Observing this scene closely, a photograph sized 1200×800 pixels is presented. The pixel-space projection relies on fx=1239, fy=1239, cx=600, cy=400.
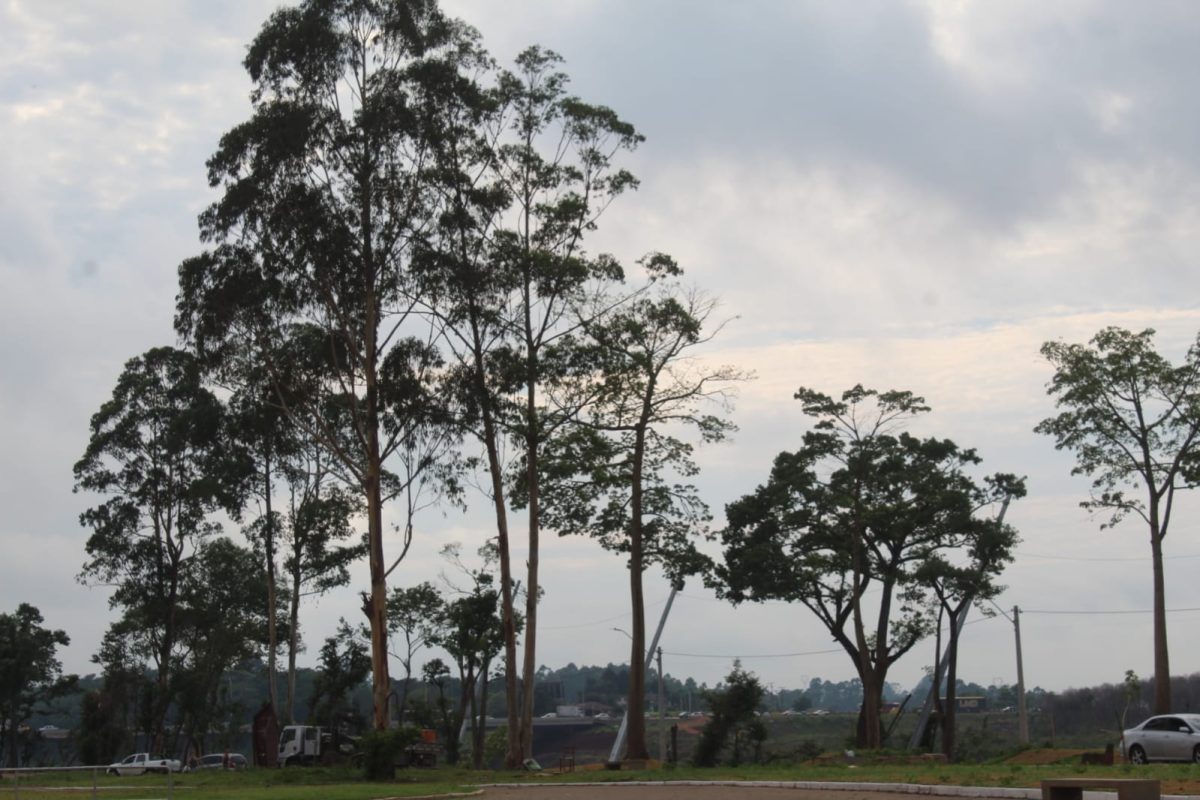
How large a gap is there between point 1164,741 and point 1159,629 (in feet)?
34.1

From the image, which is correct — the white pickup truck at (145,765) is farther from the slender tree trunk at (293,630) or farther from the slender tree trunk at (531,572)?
the slender tree trunk at (531,572)

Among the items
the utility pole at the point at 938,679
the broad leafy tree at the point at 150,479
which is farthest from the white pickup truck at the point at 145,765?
the utility pole at the point at 938,679

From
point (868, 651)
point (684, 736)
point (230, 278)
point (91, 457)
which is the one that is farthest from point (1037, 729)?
point (230, 278)

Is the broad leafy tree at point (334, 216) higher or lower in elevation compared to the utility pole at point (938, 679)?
higher

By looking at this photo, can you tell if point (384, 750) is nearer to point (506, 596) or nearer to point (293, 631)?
point (506, 596)

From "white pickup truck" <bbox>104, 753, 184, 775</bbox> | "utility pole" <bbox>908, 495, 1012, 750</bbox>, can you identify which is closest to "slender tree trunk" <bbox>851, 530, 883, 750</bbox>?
"utility pole" <bbox>908, 495, 1012, 750</bbox>

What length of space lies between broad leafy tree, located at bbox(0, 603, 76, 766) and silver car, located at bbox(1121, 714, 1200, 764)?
53726mm

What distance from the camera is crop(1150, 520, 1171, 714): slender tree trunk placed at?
121 feet

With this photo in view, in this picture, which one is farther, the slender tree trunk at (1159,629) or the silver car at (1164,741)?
the slender tree trunk at (1159,629)

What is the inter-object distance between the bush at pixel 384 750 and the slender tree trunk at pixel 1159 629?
22.3m

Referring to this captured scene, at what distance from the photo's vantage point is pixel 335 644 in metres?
55.9

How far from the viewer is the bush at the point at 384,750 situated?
99.6 ft

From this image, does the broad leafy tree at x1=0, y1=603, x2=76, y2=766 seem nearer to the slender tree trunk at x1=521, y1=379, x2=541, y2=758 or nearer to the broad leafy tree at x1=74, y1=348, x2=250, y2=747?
the broad leafy tree at x1=74, y1=348, x2=250, y2=747

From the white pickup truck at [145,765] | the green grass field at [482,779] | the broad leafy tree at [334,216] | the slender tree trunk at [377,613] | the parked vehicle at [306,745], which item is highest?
the broad leafy tree at [334,216]
